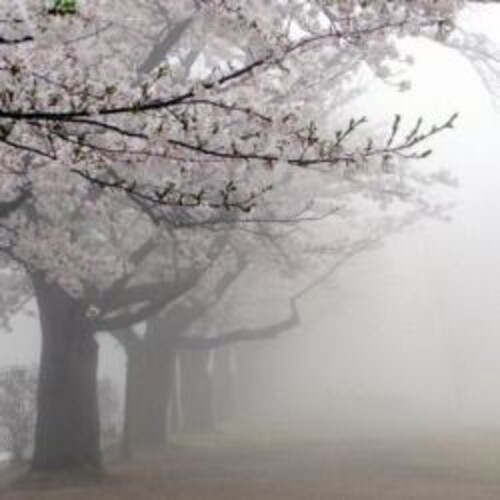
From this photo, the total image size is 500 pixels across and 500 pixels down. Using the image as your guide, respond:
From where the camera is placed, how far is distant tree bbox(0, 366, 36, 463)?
2534cm

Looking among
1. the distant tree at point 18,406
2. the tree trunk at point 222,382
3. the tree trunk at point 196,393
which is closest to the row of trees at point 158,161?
the distant tree at point 18,406

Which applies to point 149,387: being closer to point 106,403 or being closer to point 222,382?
point 106,403

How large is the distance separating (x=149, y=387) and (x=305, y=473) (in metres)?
8.93

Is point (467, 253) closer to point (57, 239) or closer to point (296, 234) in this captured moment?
point (296, 234)

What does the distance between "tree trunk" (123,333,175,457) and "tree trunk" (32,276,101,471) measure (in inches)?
293

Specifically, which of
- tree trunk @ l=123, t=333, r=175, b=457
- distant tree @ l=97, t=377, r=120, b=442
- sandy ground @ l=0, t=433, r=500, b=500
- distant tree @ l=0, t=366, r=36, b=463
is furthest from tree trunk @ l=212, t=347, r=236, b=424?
distant tree @ l=0, t=366, r=36, b=463

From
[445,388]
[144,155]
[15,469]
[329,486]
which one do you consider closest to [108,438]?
[15,469]

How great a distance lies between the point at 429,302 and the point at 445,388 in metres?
5.44

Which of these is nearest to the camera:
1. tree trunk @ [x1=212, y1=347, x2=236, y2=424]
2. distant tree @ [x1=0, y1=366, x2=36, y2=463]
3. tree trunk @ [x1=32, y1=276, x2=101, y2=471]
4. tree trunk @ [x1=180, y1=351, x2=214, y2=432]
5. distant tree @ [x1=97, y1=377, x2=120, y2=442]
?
tree trunk @ [x1=32, y1=276, x2=101, y2=471]

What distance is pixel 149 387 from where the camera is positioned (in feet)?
92.3

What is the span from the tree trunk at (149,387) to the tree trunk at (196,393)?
6036mm

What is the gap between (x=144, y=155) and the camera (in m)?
7.04

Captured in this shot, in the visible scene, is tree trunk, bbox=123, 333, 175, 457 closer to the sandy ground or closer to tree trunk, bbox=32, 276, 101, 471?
the sandy ground

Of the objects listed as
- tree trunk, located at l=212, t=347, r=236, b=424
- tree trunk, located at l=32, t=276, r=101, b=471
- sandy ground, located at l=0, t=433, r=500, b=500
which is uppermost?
tree trunk, located at l=212, t=347, r=236, b=424
